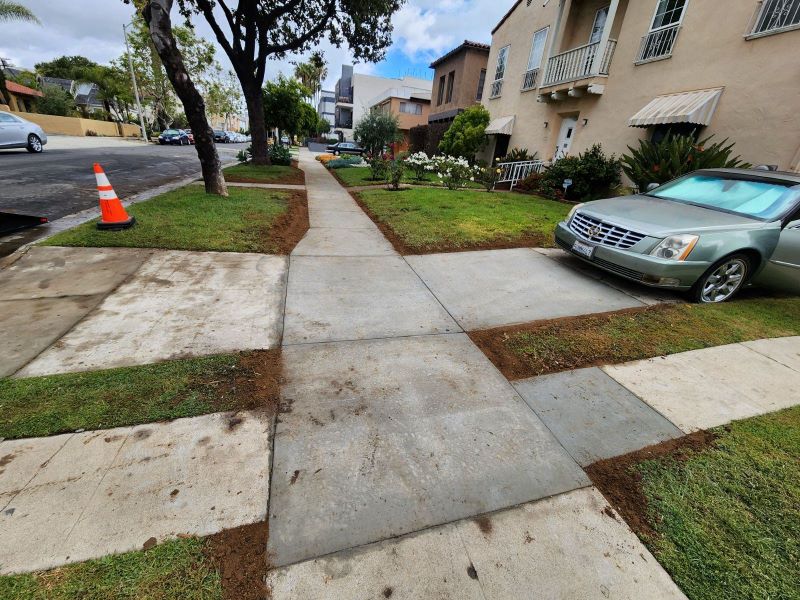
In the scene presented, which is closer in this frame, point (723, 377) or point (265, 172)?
point (723, 377)

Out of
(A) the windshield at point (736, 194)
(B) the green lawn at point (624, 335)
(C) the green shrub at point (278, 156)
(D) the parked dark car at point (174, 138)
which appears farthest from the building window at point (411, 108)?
(B) the green lawn at point (624, 335)

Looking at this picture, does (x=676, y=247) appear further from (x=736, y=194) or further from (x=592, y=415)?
(x=592, y=415)

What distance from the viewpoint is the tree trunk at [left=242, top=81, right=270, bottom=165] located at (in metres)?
14.3

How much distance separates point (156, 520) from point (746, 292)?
6.98m

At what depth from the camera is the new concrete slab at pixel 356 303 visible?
344 centimetres

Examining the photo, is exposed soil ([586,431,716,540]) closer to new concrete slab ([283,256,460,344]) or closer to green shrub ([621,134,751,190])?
new concrete slab ([283,256,460,344])

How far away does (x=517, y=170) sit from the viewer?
46.5ft

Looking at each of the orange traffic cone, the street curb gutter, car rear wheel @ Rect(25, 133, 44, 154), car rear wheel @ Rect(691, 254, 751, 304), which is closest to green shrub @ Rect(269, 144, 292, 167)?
the street curb gutter

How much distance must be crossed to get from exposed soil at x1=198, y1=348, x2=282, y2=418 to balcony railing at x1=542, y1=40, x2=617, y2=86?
13.6 m

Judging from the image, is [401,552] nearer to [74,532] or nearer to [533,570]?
[533,570]

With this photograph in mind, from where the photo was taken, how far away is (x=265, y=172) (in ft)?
44.1

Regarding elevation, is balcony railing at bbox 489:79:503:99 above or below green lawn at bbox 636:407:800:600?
above

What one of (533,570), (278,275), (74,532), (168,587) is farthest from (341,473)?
(278,275)

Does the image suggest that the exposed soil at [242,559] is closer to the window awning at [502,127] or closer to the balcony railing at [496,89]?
the window awning at [502,127]
